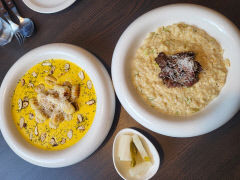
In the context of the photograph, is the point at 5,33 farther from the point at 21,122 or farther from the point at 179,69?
the point at 179,69

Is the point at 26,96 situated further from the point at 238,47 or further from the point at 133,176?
the point at 238,47

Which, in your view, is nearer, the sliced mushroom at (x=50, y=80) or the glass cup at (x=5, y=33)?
the sliced mushroom at (x=50, y=80)

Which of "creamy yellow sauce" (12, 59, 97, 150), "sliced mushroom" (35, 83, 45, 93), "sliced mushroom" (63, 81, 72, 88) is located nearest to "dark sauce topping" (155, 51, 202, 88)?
"creamy yellow sauce" (12, 59, 97, 150)

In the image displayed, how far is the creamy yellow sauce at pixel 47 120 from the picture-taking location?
142 centimetres

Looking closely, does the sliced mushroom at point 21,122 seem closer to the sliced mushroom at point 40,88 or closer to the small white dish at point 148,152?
the sliced mushroom at point 40,88

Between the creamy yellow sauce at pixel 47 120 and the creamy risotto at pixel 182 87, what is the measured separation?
377 mm

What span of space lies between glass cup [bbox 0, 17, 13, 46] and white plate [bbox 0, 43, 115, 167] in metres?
0.33

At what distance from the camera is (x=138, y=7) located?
158cm

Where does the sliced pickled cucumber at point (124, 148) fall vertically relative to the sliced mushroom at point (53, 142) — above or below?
above

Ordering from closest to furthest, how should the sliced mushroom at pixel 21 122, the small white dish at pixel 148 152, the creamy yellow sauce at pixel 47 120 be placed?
the small white dish at pixel 148 152, the creamy yellow sauce at pixel 47 120, the sliced mushroom at pixel 21 122

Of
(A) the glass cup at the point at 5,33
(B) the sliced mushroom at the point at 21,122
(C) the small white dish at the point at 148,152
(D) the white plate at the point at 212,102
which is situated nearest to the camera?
(D) the white plate at the point at 212,102

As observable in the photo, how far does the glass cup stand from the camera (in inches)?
65.5

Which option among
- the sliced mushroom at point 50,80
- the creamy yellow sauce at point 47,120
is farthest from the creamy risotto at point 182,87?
the sliced mushroom at point 50,80

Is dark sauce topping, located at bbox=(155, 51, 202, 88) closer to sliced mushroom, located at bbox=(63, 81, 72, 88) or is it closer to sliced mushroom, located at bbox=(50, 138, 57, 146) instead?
sliced mushroom, located at bbox=(63, 81, 72, 88)
